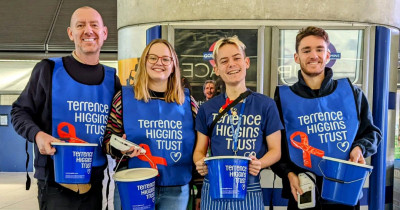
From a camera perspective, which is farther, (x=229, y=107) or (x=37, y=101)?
(x=37, y=101)

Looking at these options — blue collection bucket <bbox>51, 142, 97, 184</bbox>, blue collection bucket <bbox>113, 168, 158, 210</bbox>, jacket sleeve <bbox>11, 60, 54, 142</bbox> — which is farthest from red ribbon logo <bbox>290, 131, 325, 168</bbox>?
jacket sleeve <bbox>11, 60, 54, 142</bbox>

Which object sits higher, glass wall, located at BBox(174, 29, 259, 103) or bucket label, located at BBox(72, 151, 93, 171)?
glass wall, located at BBox(174, 29, 259, 103)

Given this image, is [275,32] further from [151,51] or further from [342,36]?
[151,51]

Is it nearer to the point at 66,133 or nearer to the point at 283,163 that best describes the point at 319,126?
the point at 283,163

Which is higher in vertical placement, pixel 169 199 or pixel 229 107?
pixel 229 107

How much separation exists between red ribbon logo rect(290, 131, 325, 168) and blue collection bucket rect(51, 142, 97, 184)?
1.09 m

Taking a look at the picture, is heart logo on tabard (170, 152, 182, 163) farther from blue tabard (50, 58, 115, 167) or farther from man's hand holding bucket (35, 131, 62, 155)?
man's hand holding bucket (35, 131, 62, 155)

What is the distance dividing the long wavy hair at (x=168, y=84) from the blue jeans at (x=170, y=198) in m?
0.48

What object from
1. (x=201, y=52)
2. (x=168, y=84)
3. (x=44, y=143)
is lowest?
(x=44, y=143)

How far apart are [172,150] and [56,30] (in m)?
5.40

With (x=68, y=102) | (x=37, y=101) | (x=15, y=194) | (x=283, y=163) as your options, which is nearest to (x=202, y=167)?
(x=283, y=163)

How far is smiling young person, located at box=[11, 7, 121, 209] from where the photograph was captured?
199 cm

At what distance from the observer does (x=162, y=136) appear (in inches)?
76.4

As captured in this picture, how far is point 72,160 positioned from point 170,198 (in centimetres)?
55
